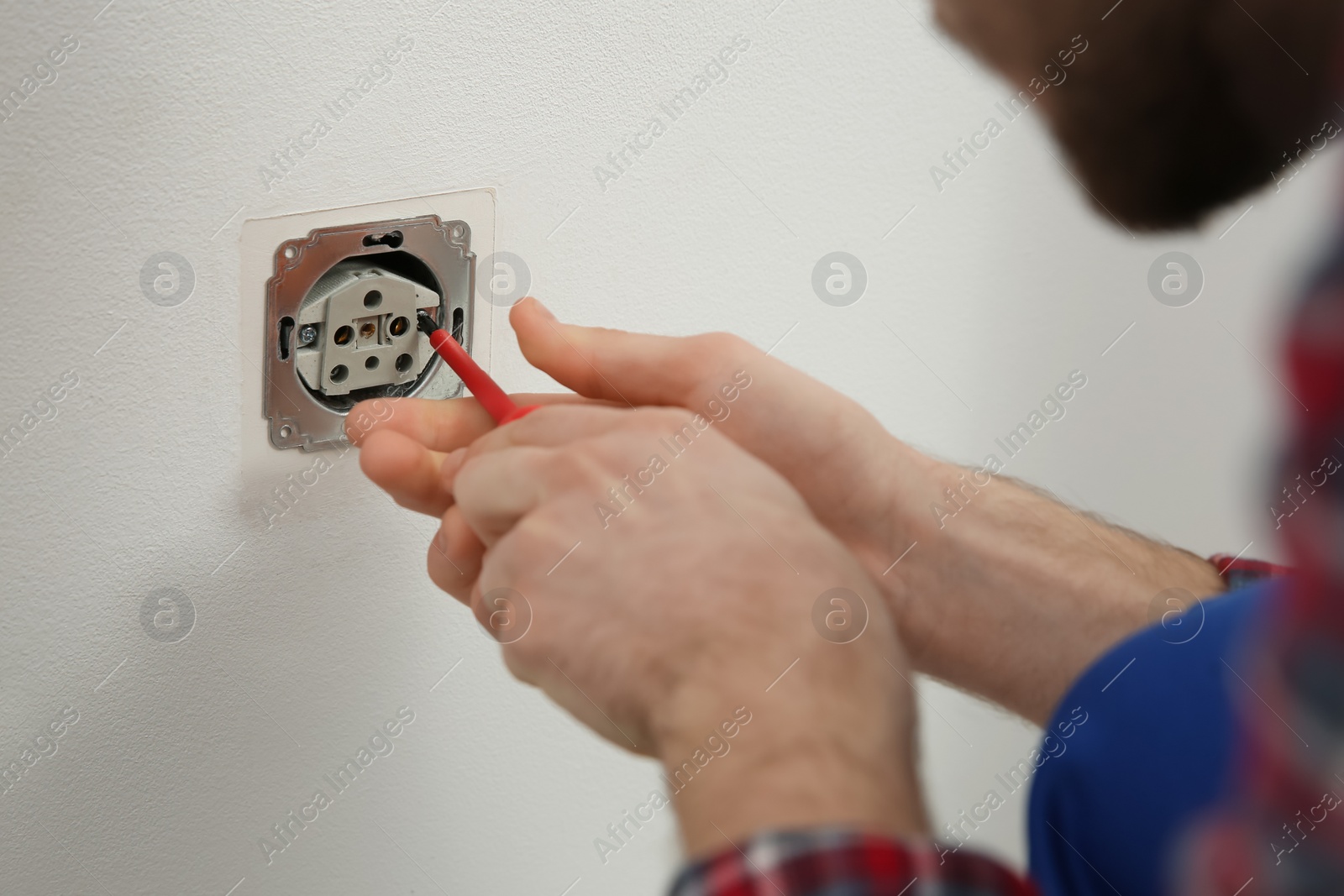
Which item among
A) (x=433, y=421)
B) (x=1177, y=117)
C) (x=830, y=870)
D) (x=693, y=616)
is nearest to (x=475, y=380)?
(x=433, y=421)

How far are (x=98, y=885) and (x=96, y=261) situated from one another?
284mm

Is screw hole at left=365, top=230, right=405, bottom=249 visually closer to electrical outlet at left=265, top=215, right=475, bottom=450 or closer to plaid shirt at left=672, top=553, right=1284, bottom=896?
electrical outlet at left=265, top=215, right=475, bottom=450

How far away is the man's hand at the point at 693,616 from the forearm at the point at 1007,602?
18 centimetres

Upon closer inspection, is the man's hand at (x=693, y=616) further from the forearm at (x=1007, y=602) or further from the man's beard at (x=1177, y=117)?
the man's beard at (x=1177, y=117)

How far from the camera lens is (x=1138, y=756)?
463 millimetres

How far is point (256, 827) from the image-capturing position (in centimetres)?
49

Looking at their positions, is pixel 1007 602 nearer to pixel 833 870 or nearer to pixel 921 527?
pixel 921 527

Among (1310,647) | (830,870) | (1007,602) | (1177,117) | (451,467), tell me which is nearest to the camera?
(1310,647)

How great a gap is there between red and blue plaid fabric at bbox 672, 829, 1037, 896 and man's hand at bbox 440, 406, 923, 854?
16 millimetres

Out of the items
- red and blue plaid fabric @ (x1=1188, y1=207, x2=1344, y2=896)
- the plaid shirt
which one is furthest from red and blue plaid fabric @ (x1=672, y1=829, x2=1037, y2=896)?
red and blue plaid fabric @ (x1=1188, y1=207, x2=1344, y2=896)

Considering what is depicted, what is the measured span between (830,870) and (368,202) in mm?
350

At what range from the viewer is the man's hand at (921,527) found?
0.48 metres

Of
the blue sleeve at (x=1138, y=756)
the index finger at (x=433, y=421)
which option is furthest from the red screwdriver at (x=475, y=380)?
the blue sleeve at (x=1138, y=756)

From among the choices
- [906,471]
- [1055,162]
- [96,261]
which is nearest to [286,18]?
[96,261]
